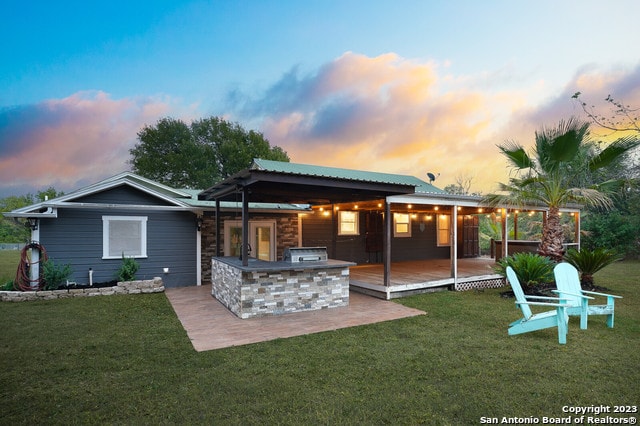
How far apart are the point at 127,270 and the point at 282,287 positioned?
16.3 ft

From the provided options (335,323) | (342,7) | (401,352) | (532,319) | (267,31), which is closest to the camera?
(401,352)

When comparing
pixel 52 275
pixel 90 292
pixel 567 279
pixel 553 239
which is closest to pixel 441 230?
pixel 553 239

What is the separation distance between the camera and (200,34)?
12898mm

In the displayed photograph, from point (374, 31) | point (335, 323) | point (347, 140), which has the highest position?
point (374, 31)

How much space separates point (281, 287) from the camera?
6094 mm

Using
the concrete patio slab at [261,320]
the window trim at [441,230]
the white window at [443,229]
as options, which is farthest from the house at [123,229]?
the white window at [443,229]

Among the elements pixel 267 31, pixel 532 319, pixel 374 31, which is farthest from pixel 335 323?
pixel 267 31

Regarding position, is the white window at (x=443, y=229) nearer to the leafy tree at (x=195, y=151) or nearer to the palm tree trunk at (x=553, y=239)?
the palm tree trunk at (x=553, y=239)

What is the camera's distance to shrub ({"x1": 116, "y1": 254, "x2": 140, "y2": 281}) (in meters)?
8.49

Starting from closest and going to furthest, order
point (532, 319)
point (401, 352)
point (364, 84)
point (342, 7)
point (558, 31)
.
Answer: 1. point (401, 352)
2. point (532, 319)
3. point (558, 31)
4. point (342, 7)
5. point (364, 84)

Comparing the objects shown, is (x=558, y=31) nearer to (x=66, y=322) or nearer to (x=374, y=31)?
(x=374, y=31)

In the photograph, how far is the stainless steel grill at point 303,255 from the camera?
6551mm

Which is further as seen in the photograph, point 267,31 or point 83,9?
point 267,31

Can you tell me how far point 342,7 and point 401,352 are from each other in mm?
10866
